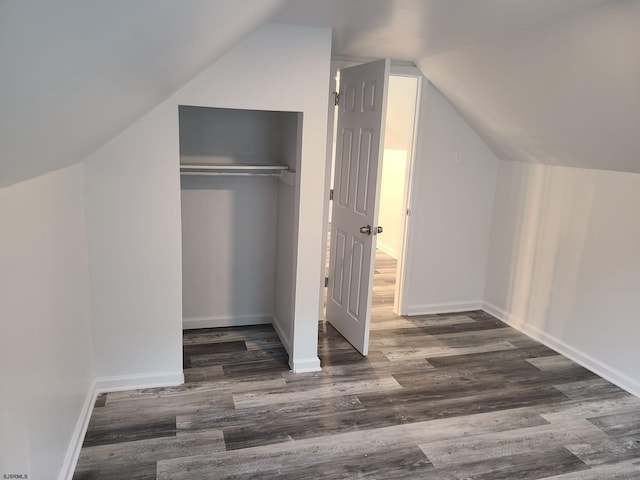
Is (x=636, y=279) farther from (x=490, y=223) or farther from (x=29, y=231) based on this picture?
(x=29, y=231)

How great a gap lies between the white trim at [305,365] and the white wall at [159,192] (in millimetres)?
734

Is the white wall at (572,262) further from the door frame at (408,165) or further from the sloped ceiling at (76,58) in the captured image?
the sloped ceiling at (76,58)

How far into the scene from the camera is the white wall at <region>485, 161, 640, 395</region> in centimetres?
313

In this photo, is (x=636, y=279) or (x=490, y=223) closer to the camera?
(x=636, y=279)

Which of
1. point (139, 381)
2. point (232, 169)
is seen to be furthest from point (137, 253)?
point (232, 169)

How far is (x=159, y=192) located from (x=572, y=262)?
2932 millimetres

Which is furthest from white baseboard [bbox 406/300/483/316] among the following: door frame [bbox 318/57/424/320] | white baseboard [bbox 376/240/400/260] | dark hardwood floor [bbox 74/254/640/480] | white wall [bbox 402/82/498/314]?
white baseboard [bbox 376/240/400/260]

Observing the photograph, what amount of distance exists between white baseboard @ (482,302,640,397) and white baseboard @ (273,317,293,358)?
2.01m

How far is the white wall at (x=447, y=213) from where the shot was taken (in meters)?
4.02

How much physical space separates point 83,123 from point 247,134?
2.27 meters

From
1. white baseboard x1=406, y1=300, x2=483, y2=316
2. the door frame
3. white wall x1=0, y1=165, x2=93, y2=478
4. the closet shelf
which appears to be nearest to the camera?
white wall x1=0, y1=165, x2=93, y2=478

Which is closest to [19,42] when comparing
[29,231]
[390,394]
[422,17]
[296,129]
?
[29,231]

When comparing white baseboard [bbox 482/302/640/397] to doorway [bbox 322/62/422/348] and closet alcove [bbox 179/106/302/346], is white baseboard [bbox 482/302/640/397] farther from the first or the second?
closet alcove [bbox 179/106/302/346]

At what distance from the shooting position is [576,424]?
273 centimetres
